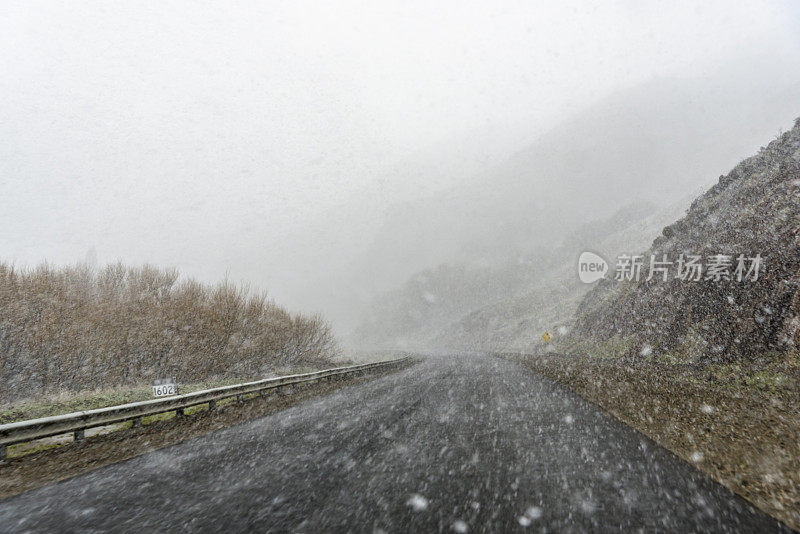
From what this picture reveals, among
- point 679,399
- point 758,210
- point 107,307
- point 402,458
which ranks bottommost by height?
point 679,399

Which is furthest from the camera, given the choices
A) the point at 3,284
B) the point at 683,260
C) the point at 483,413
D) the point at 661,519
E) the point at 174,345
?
the point at 683,260

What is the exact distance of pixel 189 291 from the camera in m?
22.5

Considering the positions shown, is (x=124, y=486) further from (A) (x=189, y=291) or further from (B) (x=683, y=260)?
(B) (x=683, y=260)

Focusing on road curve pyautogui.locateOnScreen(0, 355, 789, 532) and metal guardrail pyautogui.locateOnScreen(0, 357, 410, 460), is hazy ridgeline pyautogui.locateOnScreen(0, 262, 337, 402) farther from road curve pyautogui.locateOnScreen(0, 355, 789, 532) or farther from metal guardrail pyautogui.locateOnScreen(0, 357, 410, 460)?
road curve pyautogui.locateOnScreen(0, 355, 789, 532)

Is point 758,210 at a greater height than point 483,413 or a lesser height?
greater

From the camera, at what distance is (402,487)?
4.55 meters

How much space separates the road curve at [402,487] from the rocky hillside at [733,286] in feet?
28.9

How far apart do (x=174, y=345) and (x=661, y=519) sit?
2201 cm

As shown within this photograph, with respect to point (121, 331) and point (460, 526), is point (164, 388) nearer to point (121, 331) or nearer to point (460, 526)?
point (460, 526)

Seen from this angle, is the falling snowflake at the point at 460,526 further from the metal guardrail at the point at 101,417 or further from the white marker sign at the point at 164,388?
the white marker sign at the point at 164,388

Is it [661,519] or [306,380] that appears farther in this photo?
[306,380]

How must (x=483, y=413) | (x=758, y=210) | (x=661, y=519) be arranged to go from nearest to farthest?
(x=661, y=519) < (x=483, y=413) < (x=758, y=210)

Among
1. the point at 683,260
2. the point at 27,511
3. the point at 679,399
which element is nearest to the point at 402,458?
the point at 27,511

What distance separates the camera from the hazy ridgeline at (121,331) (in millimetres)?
15906
